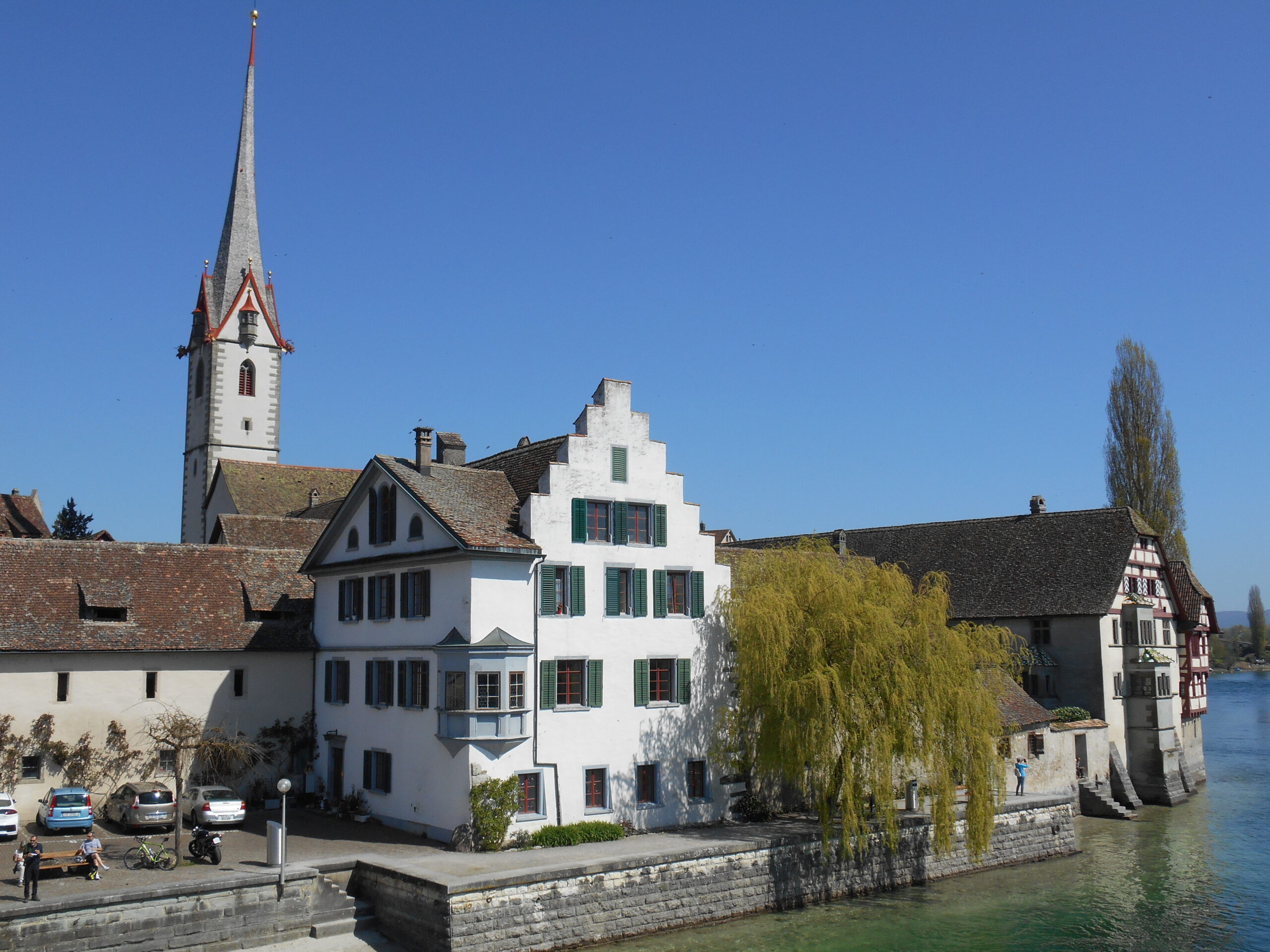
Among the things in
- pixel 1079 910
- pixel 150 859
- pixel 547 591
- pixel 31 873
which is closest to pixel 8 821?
pixel 150 859

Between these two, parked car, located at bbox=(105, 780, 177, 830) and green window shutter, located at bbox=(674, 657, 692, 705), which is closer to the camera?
parked car, located at bbox=(105, 780, 177, 830)

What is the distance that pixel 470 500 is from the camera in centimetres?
3281

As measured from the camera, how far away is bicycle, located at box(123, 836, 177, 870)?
26484 mm

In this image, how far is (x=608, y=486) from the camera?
33.4 metres

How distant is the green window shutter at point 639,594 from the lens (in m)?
33.3

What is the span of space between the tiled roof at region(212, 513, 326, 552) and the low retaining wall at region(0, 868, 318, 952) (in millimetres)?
23182

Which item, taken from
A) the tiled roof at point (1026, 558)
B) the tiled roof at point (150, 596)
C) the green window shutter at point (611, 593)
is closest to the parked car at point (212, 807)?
the tiled roof at point (150, 596)

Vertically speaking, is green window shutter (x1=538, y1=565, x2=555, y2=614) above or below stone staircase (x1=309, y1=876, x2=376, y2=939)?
above

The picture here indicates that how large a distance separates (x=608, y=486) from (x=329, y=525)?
989cm

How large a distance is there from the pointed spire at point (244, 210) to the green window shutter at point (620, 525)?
46.8 m

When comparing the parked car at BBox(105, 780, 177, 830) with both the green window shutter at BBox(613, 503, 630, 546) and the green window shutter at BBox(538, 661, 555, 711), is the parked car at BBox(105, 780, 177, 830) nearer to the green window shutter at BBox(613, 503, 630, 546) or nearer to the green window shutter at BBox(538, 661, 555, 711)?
the green window shutter at BBox(538, 661, 555, 711)

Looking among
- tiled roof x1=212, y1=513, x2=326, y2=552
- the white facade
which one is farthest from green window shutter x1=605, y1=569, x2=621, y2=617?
tiled roof x1=212, y1=513, x2=326, y2=552

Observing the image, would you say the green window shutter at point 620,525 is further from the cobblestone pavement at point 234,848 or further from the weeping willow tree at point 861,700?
the cobblestone pavement at point 234,848

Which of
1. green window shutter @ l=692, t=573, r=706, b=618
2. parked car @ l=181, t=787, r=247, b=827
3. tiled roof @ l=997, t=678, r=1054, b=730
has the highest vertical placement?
green window shutter @ l=692, t=573, r=706, b=618
